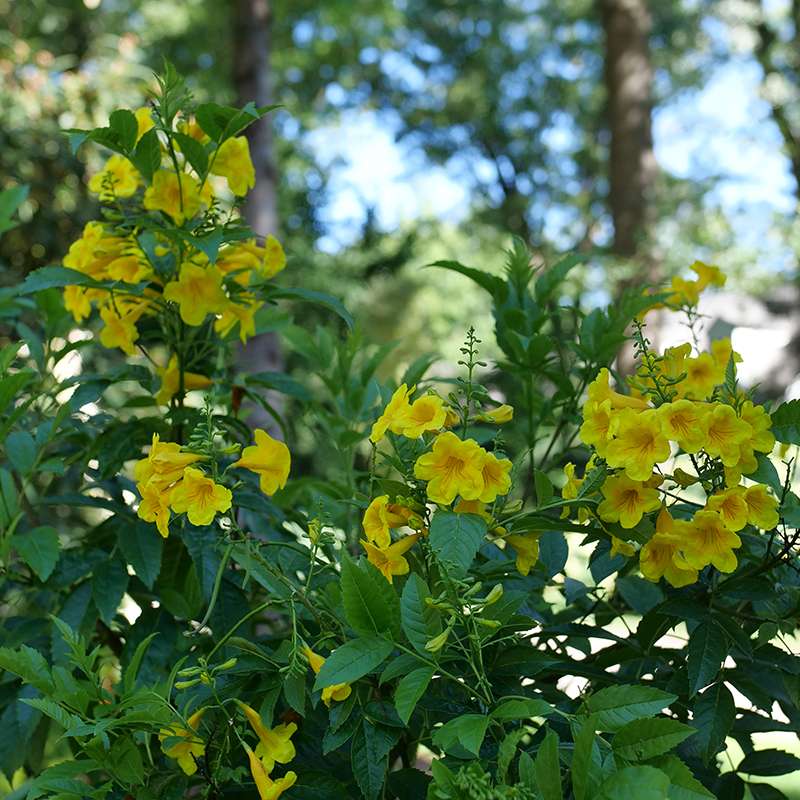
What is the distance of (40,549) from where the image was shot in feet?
4.30

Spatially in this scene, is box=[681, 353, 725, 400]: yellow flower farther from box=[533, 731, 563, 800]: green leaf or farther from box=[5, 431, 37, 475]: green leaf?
box=[5, 431, 37, 475]: green leaf

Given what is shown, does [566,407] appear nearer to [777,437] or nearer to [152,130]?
[777,437]

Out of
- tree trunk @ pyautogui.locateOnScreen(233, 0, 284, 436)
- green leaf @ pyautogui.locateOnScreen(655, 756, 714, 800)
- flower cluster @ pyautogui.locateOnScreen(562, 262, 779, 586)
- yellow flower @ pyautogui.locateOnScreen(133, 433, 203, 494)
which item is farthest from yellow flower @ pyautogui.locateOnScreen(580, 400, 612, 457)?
tree trunk @ pyautogui.locateOnScreen(233, 0, 284, 436)

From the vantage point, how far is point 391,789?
1.08m

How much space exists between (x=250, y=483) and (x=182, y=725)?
531 mm

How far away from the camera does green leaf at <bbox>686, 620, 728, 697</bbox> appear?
40.9 inches

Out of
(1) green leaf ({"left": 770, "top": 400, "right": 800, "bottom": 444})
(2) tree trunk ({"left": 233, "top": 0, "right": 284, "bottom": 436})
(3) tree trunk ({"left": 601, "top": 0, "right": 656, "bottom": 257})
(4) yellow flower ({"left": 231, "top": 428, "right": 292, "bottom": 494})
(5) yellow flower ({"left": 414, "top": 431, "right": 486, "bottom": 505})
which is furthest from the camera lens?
(3) tree trunk ({"left": 601, "top": 0, "right": 656, "bottom": 257})

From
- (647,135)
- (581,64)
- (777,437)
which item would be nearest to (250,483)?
(777,437)

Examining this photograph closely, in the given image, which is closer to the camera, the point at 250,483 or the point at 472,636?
the point at 472,636

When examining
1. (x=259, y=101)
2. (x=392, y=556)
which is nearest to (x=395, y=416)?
(x=392, y=556)

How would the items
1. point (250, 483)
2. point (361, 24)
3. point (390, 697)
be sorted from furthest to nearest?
1. point (361, 24)
2. point (250, 483)
3. point (390, 697)

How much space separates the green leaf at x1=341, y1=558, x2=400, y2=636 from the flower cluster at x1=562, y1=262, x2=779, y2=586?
26 cm

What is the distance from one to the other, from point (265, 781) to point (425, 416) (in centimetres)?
41

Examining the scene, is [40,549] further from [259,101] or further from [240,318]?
[259,101]
